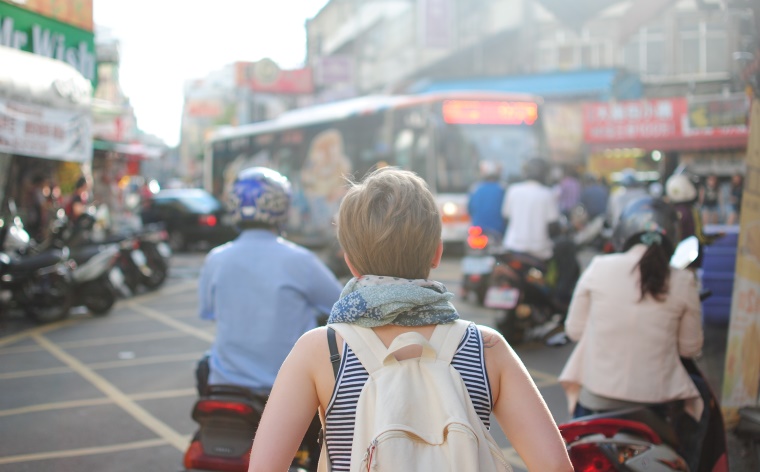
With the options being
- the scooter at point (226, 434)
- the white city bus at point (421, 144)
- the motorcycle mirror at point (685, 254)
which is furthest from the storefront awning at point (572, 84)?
the scooter at point (226, 434)

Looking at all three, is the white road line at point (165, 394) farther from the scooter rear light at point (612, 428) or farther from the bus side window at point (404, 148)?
the bus side window at point (404, 148)

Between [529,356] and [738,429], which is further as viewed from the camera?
[529,356]

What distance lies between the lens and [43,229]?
48.7ft

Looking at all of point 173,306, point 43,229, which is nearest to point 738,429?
point 173,306

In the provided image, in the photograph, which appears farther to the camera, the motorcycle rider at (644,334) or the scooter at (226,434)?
the motorcycle rider at (644,334)

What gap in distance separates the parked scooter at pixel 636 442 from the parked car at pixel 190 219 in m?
18.8

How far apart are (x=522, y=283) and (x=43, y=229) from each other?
364 inches

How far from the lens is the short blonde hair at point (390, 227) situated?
203cm

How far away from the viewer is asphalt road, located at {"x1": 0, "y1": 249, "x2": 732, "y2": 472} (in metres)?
5.73

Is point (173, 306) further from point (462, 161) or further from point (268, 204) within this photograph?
point (268, 204)

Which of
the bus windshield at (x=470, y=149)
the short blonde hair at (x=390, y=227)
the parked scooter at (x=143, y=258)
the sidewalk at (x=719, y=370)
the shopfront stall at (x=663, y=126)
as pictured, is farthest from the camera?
the shopfront stall at (x=663, y=126)

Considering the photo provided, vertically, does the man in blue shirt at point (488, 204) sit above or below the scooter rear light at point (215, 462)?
above

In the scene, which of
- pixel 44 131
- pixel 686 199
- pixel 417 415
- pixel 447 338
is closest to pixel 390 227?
pixel 447 338

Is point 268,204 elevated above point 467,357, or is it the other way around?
point 268,204
